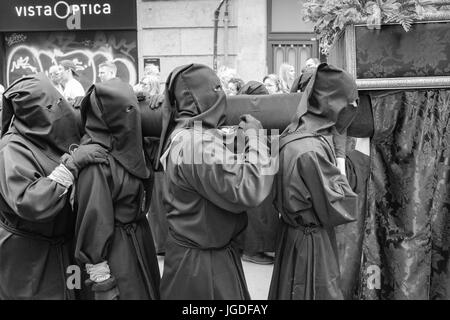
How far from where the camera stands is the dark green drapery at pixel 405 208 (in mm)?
3229

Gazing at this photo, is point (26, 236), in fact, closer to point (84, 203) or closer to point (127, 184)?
point (84, 203)

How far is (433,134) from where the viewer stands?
323 cm

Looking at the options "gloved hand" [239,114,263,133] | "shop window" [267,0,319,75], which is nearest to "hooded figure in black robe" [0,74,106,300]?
"gloved hand" [239,114,263,133]

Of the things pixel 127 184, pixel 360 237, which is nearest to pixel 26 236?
pixel 127 184

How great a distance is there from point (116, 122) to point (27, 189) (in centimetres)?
61

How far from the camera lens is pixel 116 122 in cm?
273

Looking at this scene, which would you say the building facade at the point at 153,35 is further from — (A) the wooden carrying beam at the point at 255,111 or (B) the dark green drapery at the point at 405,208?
(A) the wooden carrying beam at the point at 255,111

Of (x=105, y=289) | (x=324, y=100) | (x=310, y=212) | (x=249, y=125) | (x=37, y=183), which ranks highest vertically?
(x=324, y=100)

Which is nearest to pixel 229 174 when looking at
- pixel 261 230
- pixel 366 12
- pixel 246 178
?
pixel 246 178

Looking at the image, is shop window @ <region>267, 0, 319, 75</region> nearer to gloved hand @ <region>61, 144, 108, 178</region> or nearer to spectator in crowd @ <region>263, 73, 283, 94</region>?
spectator in crowd @ <region>263, 73, 283, 94</region>

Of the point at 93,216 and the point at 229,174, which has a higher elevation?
the point at 229,174

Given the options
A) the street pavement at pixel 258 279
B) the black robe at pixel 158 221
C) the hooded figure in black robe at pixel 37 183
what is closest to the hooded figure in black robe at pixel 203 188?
the hooded figure in black robe at pixel 37 183

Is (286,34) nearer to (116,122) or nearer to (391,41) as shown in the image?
(391,41)

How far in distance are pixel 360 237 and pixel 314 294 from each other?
90 centimetres
